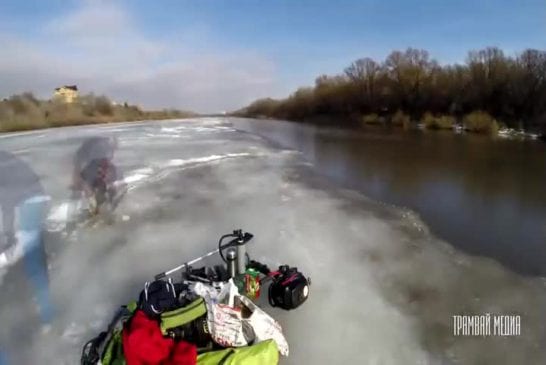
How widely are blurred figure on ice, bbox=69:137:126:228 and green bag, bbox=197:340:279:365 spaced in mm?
3143

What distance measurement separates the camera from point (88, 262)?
10.8ft

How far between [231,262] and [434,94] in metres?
22.6

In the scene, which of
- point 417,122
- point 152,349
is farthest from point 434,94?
point 152,349

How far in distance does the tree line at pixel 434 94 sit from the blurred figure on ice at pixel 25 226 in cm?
1468

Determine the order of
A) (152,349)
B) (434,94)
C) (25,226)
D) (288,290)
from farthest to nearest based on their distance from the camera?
(434,94), (25,226), (288,290), (152,349)

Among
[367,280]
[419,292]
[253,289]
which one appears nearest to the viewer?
[253,289]

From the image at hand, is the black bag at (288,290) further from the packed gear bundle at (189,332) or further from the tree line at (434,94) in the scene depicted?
the tree line at (434,94)

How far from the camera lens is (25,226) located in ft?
13.2

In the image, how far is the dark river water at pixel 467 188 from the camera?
3994mm

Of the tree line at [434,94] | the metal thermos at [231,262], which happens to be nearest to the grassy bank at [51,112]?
the metal thermos at [231,262]

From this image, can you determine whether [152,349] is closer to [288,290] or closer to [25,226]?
[288,290]

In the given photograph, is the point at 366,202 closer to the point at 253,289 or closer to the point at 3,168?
the point at 253,289

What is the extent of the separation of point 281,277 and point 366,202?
3.14 m

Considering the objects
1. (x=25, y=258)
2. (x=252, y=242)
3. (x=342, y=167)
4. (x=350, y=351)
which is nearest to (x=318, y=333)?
(x=350, y=351)
